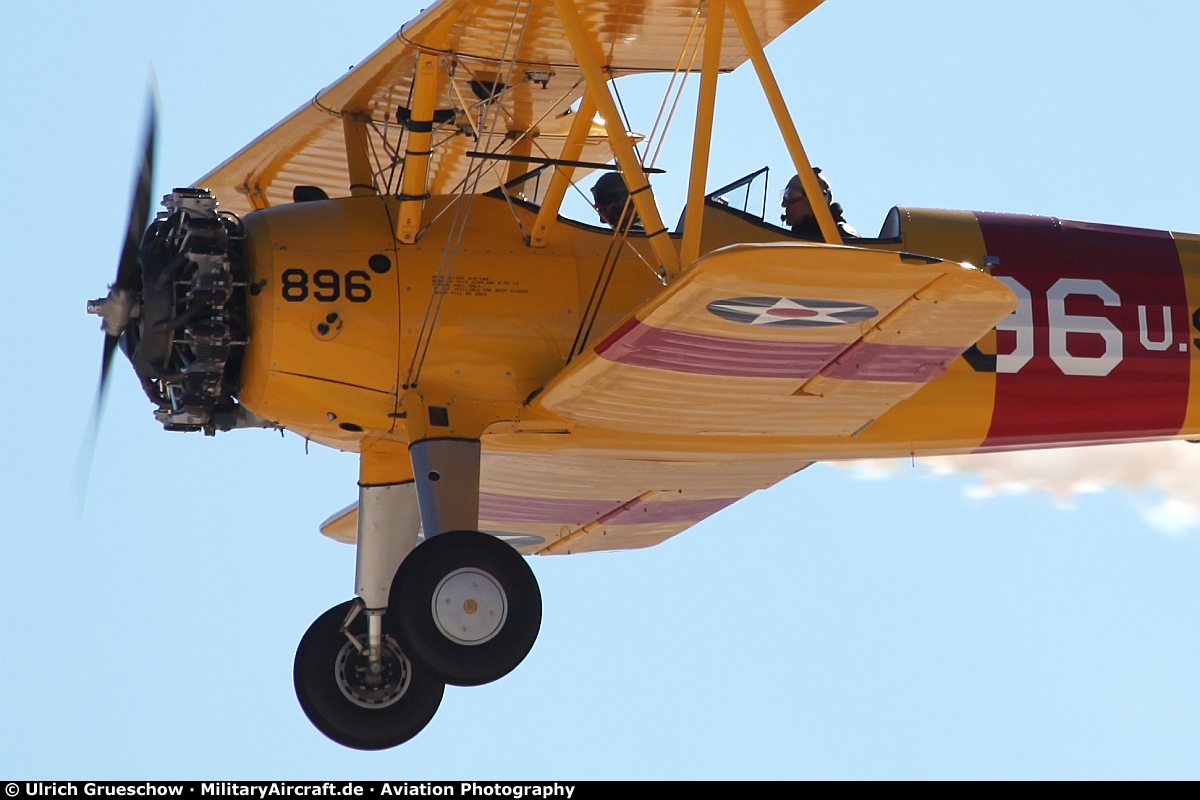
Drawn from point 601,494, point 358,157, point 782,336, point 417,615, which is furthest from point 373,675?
point 782,336

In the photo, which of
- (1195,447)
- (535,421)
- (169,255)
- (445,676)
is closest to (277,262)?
(169,255)

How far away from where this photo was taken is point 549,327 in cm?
1005

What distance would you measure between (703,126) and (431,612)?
2615mm

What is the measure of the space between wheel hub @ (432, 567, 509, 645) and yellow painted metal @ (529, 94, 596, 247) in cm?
180

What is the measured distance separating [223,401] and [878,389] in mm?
3263

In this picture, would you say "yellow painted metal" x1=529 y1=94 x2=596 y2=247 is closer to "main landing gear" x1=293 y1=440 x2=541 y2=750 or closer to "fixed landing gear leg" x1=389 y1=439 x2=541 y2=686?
"main landing gear" x1=293 y1=440 x2=541 y2=750

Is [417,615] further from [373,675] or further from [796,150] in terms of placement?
[796,150]

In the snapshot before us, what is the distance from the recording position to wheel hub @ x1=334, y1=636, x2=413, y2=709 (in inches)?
418

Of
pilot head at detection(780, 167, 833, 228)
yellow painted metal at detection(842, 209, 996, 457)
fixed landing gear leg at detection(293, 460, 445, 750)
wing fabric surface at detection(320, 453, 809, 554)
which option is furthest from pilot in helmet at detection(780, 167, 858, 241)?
fixed landing gear leg at detection(293, 460, 445, 750)

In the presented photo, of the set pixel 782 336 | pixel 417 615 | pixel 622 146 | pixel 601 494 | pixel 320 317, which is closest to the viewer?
pixel 782 336

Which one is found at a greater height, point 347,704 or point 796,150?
point 796,150

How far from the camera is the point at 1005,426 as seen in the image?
36.5 ft

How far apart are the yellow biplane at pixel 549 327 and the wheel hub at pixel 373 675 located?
0.04 ft

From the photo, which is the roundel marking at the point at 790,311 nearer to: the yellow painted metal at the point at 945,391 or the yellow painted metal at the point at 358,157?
the yellow painted metal at the point at 945,391
